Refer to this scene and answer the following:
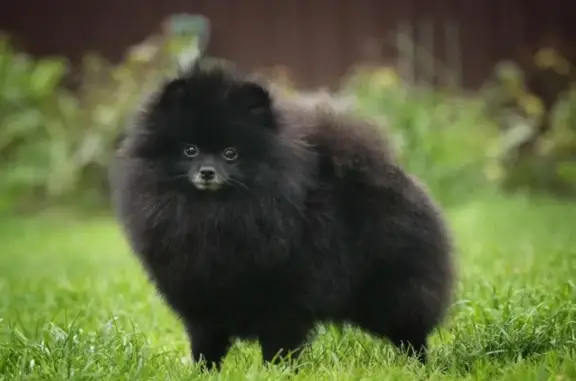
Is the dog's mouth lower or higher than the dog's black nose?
lower

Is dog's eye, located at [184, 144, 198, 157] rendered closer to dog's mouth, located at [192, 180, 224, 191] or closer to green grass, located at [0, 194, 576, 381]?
dog's mouth, located at [192, 180, 224, 191]

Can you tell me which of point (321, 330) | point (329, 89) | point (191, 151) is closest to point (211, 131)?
point (191, 151)

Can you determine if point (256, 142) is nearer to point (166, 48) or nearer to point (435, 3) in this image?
point (166, 48)

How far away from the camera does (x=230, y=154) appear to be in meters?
3.22

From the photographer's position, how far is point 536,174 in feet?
30.2

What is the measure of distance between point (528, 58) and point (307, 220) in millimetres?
7293

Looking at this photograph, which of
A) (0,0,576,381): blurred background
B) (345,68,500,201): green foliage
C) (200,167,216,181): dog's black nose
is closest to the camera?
(200,167,216,181): dog's black nose

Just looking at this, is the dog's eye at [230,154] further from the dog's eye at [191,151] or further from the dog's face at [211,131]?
the dog's eye at [191,151]

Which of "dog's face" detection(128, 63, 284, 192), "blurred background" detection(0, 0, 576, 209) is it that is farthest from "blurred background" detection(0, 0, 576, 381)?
"dog's face" detection(128, 63, 284, 192)

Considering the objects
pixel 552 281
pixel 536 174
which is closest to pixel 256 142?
pixel 552 281

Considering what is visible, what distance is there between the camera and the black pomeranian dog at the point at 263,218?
3219 mm

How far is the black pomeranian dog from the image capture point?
3.22 meters

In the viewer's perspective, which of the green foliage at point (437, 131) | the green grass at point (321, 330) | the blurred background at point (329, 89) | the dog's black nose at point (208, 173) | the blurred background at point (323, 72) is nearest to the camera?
the green grass at point (321, 330)

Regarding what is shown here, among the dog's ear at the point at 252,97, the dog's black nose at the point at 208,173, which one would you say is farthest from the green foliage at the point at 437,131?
the dog's black nose at the point at 208,173
